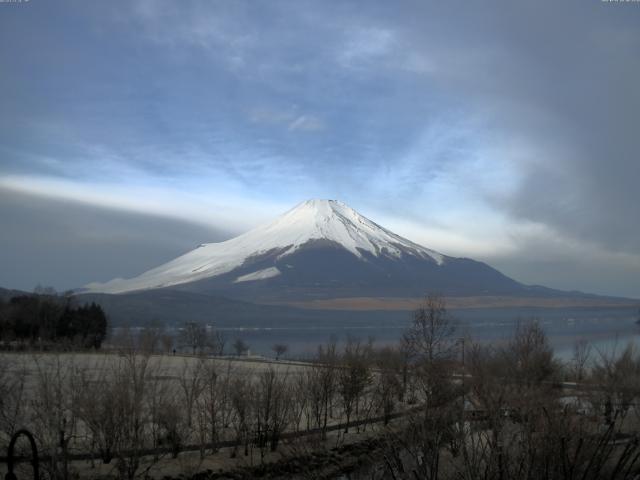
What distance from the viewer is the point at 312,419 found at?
2600cm

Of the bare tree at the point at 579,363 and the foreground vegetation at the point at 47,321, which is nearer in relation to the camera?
the bare tree at the point at 579,363

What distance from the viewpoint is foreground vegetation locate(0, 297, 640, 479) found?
9.62 m

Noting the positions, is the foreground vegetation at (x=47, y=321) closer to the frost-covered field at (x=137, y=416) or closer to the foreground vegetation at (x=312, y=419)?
the foreground vegetation at (x=312, y=419)

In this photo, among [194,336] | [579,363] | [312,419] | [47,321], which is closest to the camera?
[312,419]

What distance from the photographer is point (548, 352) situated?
35.6 meters

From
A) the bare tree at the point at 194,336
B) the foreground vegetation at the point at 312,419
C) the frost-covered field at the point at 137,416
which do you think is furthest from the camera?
the bare tree at the point at 194,336

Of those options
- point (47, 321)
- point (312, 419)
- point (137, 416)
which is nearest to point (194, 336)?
point (47, 321)

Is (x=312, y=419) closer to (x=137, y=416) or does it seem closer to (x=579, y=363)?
(x=137, y=416)

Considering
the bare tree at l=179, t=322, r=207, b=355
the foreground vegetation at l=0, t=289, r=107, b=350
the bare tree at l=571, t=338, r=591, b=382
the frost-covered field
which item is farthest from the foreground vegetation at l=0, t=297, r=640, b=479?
the bare tree at l=179, t=322, r=207, b=355

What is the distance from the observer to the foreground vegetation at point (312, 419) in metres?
9.62

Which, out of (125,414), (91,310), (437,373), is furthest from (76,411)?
(91,310)

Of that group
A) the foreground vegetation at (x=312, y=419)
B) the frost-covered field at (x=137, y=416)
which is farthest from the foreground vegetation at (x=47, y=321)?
the frost-covered field at (x=137, y=416)

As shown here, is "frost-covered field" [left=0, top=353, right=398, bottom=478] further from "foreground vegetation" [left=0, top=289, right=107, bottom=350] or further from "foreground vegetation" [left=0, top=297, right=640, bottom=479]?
"foreground vegetation" [left=0, top=289, right=107, bottom=350]

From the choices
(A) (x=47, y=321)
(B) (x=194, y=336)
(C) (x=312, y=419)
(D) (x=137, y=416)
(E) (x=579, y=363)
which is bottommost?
(B) (x=194, y=336)
